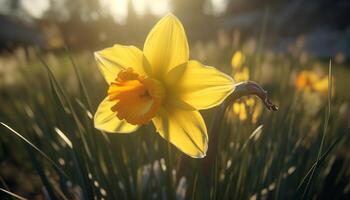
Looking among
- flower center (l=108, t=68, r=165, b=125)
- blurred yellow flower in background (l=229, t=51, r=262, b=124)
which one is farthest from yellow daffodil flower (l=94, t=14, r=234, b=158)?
blurred yellow flower in background (l=229, t=51, r=262, b=124)

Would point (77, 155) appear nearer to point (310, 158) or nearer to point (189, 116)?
point (189, 116)

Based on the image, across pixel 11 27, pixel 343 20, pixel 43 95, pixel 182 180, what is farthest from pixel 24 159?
pixel 11 27

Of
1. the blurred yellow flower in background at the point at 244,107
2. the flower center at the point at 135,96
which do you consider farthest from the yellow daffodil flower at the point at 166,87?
the blurred yellow flower in background at the point at 244,107

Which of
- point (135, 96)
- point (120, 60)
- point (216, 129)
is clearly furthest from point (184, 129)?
point (120, 60)

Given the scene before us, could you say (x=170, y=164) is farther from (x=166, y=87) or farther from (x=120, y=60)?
(x=120, y=60)

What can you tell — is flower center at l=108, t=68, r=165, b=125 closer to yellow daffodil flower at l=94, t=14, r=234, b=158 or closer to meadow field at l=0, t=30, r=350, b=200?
yellow daffodil flower at l=94, t=14, r=234, b=158

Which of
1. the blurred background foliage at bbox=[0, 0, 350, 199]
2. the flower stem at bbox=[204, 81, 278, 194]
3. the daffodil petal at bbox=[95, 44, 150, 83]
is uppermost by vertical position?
the daffodil petal at bbox=[95, 44, 150, 83]
